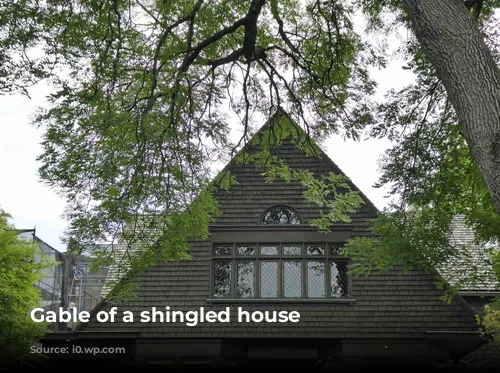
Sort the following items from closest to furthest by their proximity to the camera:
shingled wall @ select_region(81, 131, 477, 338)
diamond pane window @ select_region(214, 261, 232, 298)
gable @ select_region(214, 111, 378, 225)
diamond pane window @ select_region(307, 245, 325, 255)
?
shingled wall @ select_region(81, 131, 477, 338) < diamond pane window @ select_region(214, 261, 232, 298) < diamond pane window @ select_region(307, 245, 325, 255) < gable @ select_region(214, 111, 378, 225)

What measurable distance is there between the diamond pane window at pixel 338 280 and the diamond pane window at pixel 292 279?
2.74ft

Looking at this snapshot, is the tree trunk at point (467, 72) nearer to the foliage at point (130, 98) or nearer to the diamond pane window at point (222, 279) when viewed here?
the foliage at point (130, 98)

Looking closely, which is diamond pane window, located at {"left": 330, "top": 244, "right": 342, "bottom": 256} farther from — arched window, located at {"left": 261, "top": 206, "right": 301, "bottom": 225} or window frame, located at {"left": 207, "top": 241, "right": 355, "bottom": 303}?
arched window, located at {"left": 261, "top": 206, "right": 301, "bottom": 225}

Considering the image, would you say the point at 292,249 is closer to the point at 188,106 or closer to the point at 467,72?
the point at 188,106

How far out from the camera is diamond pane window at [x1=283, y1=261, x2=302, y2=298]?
16.7m

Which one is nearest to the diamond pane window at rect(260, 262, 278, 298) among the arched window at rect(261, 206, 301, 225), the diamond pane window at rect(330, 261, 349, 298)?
the arched window at rect(261, 206, 301, 225)

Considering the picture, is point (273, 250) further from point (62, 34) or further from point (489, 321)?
point (62, 34)

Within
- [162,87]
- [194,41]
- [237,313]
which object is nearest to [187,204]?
[162,87]

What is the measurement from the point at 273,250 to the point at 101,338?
4.95 meters

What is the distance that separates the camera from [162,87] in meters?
9.03

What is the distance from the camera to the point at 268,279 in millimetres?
16797

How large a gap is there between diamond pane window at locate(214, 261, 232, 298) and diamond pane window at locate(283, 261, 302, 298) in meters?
1.47

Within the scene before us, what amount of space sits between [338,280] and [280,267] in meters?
1.55

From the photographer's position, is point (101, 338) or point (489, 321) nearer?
point (489, 321)
